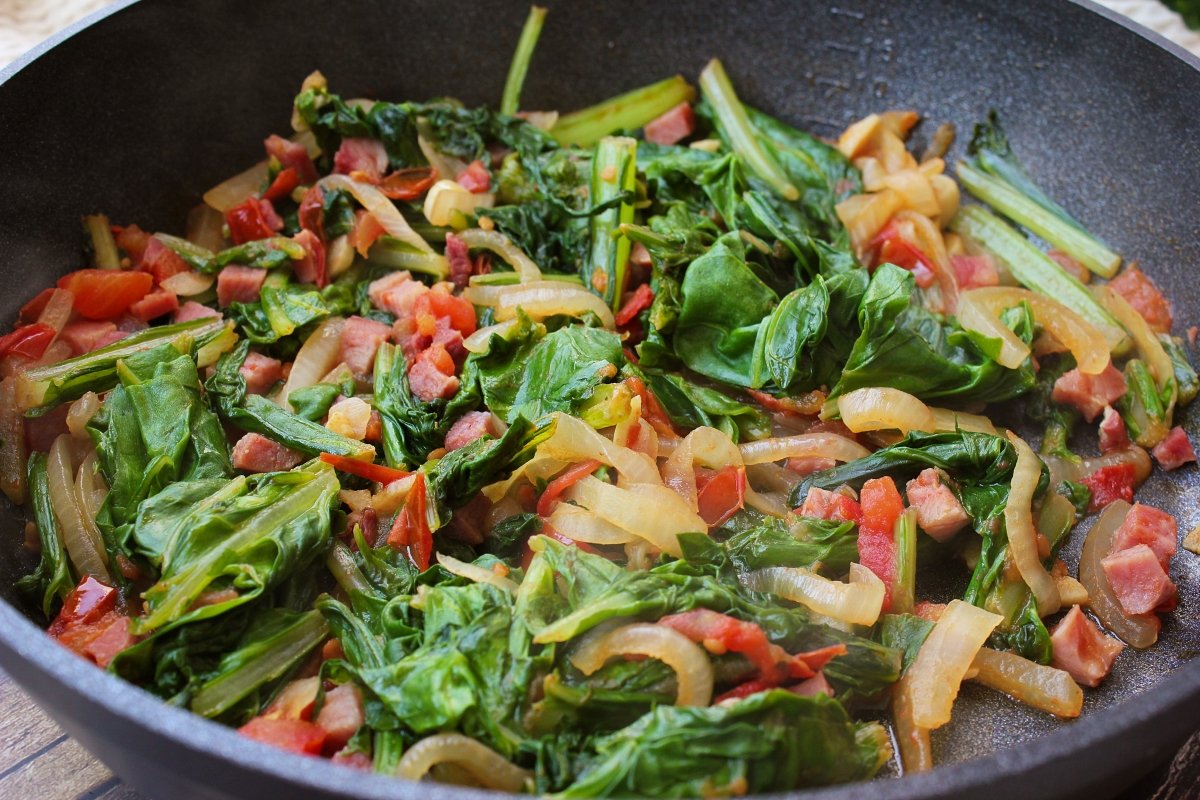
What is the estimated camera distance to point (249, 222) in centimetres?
407

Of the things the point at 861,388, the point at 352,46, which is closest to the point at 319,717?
the point at 861,388

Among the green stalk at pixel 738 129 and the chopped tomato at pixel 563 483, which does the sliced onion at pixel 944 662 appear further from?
the green stalk at pixel 738 129

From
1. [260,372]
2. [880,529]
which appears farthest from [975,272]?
[260,372]

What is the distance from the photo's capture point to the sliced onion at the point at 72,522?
3.02 m

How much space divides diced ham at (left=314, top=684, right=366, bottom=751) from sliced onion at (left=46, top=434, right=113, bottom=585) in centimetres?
84

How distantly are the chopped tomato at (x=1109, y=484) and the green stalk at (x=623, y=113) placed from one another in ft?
8.04

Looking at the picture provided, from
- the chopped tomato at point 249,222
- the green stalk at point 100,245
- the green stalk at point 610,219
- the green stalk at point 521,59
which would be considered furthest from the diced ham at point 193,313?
the green stalk at point 521,59

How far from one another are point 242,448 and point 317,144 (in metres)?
1.67

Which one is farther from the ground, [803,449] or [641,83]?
[641,83]

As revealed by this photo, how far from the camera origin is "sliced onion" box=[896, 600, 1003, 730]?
9.11 ft

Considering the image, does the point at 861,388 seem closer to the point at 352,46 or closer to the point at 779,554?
the point at 779,554

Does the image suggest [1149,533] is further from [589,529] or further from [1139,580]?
[589,529]

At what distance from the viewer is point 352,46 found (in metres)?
4.45

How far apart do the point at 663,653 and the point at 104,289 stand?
8.10ft
